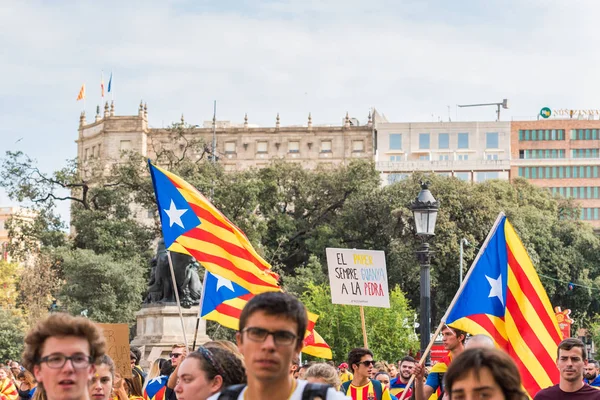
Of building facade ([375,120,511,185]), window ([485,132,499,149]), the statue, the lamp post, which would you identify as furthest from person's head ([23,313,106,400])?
window ([485,132,499,149])

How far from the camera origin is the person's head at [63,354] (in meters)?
5.00

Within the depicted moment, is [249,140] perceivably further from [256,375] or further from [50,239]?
[256,375]

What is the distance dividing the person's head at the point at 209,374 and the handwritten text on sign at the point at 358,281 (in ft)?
34.4

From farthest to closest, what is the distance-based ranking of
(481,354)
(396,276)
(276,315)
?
(396,276) → (276,315) → (481,354)

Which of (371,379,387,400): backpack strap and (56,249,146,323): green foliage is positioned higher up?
(56,249,146,323): green foliage

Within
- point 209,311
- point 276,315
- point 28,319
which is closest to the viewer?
point 276,315

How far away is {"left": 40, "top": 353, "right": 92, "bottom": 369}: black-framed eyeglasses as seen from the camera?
502 centimetres

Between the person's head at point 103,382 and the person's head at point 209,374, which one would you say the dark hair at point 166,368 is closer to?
the person's head at point 103,382

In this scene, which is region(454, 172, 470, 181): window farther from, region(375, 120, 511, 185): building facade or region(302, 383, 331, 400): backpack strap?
region(302, 383, 331, 400): backpack strap

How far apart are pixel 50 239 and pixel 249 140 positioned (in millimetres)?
48993

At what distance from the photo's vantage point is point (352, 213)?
227 ft

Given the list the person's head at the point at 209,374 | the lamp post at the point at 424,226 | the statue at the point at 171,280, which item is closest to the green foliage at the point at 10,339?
the statue at the point at 171,280

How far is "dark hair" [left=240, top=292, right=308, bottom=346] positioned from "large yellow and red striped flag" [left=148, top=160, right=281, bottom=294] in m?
7.74

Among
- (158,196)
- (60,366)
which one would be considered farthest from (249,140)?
(60,366)
